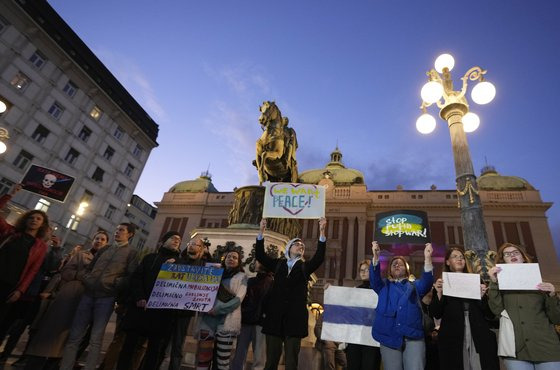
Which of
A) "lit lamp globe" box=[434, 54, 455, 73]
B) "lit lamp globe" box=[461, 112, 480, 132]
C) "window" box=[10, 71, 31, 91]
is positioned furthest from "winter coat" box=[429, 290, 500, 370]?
"window" box=[10, 71, 31, 91]

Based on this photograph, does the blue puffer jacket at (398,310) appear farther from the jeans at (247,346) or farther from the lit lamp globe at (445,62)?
the lit lamp globe at (445,62)

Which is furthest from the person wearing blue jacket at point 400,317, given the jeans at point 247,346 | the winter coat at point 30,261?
the winter coat at point 30,261

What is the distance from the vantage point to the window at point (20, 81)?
26.1m

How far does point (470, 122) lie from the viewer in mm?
8758

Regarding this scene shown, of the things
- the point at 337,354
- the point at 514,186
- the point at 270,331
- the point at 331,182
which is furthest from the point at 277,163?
the point at 514,186

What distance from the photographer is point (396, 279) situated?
3.49 meters

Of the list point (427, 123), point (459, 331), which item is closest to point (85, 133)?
point (427, 123)

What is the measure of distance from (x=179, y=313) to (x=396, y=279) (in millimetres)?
2656

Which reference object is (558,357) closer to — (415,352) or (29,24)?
(415,352)

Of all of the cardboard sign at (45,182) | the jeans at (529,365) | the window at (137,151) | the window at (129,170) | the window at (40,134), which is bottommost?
the jeans at (529,365)

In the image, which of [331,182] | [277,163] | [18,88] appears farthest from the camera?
[331,182]

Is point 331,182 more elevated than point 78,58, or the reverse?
point 78,58

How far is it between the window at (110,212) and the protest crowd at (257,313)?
33841 millimetres

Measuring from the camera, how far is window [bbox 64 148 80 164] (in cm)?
3080
